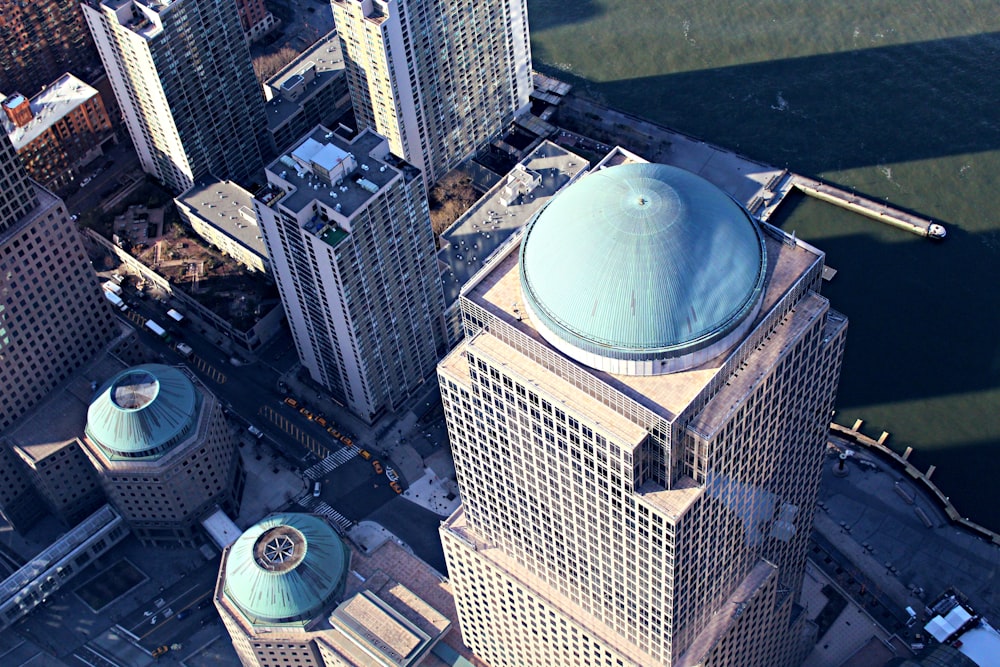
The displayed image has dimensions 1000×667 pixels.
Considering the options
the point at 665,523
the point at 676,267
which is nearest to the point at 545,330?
the point at 676,267

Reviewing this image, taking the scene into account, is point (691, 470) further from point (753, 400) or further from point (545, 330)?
point (545, 330)

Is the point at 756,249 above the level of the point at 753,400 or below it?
above

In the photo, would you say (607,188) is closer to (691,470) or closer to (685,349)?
(685,349)

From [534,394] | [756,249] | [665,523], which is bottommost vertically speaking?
[665,523]

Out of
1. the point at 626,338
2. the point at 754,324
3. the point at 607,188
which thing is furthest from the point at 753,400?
the point at 607,188

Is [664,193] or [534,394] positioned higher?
[664,193]
